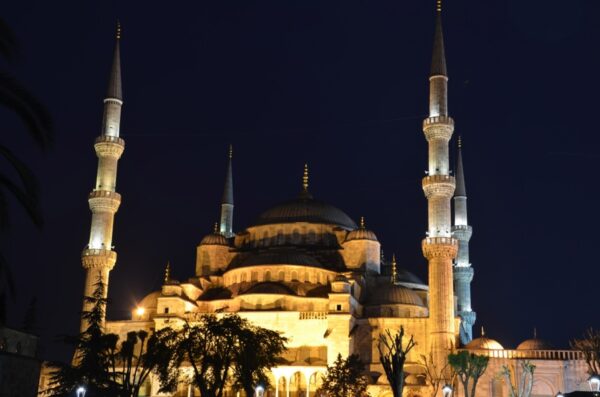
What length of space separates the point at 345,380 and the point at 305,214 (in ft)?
54.0

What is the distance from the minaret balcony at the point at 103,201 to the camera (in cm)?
4306

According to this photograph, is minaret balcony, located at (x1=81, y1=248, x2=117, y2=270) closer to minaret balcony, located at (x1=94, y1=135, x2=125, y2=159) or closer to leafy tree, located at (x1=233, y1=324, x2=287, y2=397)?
minaret balcony, located at (x1=94, y1=135, x2=125, y2=159)

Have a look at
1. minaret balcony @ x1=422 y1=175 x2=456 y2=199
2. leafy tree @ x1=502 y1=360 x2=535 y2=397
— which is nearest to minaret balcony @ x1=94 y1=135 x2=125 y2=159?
minaret balcony @ x1=422 y1=175 x2=456 y2=199

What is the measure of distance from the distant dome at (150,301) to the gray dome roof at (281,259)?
4.62m

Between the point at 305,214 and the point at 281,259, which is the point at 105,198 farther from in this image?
the point at 305,214

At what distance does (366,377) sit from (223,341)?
10.5m

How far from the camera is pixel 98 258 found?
1647 inches

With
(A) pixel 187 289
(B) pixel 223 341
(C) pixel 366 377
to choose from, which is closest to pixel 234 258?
(A) pixel 187 289

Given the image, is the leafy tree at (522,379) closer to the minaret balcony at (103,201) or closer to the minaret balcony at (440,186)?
the minaret balcony at (440,186)

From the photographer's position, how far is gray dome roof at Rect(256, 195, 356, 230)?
161ft

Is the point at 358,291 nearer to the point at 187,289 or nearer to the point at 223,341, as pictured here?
the point at 187,289

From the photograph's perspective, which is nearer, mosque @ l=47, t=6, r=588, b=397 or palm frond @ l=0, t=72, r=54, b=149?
palm frond @ l=0, t=72, r=54, b=149

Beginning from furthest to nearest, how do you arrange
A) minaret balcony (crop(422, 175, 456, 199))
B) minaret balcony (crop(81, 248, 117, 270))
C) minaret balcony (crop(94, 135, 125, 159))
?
minaret balcony (crop(94, 135, 125, 159)) → minaret balcony (crop(81, 248, 117, 270)) → minaret balcony (crop(422, 175, 456, 199))

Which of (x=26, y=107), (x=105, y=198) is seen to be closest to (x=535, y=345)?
(x=105, y=198)
